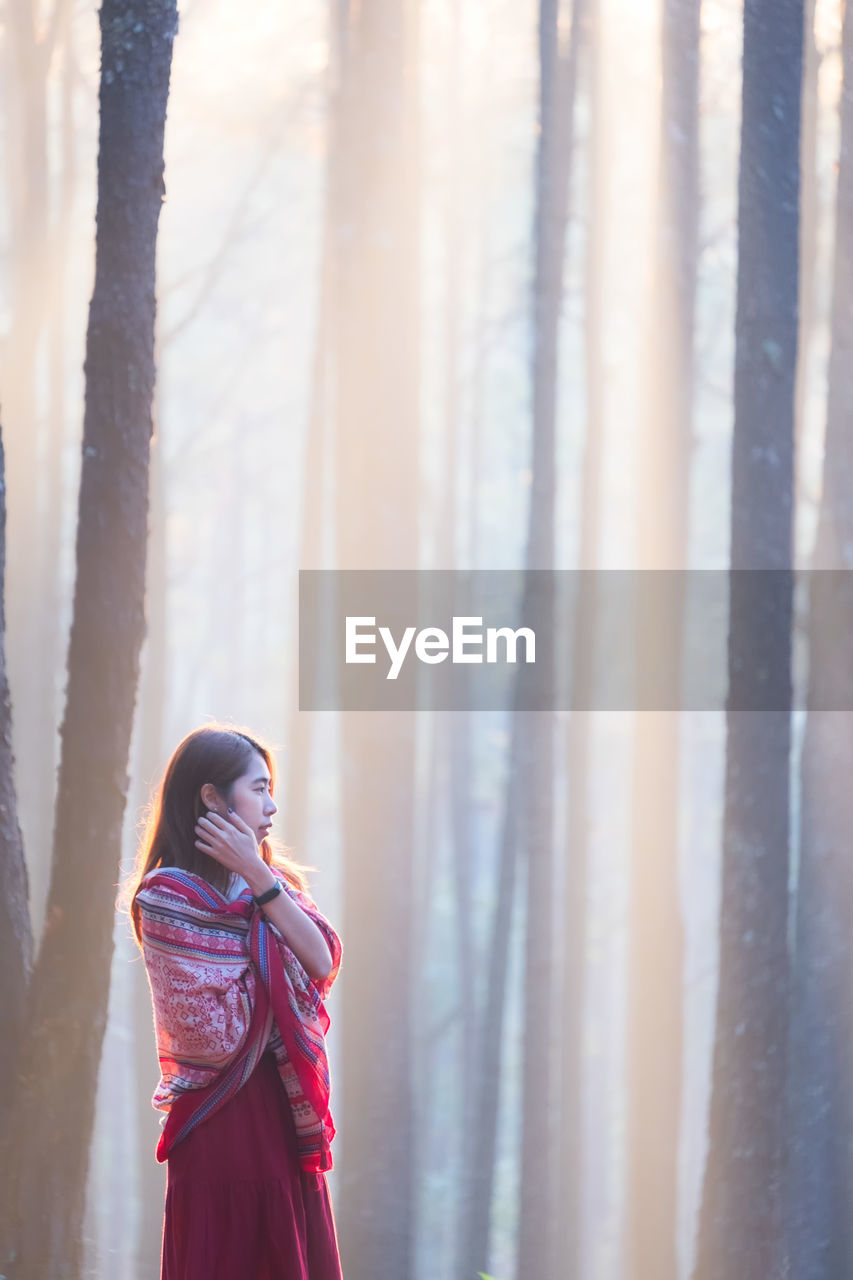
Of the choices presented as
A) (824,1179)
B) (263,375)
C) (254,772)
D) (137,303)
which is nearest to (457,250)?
(263,375)

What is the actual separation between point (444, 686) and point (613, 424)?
212 inches

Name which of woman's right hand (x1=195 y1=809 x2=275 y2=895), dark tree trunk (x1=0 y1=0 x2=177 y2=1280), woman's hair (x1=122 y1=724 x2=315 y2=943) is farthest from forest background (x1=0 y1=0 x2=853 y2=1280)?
woman's right hand (x1=195 y1=809 x2=275 y2=895)

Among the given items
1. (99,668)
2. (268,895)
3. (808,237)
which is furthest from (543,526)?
(268,895)

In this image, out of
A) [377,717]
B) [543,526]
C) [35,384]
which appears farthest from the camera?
[35,384]

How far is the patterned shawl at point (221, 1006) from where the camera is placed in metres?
1.92

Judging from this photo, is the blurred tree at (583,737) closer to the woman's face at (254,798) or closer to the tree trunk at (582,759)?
the tree trunk at (582,759)

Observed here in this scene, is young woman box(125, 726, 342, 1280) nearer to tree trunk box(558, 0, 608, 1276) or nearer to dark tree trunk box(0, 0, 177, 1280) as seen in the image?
dark tree trunk box(0, 0, 177, 1280)

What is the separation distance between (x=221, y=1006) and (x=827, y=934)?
12.0 feet

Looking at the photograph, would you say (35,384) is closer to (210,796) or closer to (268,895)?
(210,796)

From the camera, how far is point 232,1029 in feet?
6.30

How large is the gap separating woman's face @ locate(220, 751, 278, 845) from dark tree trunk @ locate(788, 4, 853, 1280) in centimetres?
333

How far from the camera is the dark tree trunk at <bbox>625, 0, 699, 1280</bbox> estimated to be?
596 centimetres

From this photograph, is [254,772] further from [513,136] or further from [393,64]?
[513,136]

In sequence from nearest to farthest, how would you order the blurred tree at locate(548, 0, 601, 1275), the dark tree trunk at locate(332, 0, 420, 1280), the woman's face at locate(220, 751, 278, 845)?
1. the woman's face at locate(220, 751, 278, 845)
2. the dark tree trunk at locate(332, 0, 420, 1280)
3. the blurred tree at locate(548, 0, 601, 1275)
